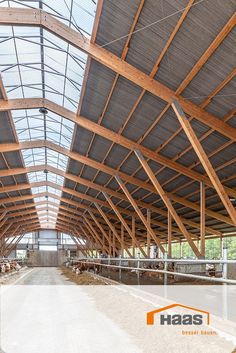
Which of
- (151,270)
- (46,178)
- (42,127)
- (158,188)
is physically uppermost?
(42,127)

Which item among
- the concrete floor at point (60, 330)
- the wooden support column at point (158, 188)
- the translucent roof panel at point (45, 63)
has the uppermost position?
the translucent roof panel at point (45, 63)

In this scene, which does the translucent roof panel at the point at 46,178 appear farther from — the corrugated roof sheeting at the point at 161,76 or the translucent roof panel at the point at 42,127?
the corrugated roof sheeting at the point at 161,76

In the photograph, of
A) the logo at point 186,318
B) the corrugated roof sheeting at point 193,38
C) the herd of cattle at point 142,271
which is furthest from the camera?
the herd of cattle at point 142,271

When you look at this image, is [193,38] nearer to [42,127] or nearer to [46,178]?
[42,127]

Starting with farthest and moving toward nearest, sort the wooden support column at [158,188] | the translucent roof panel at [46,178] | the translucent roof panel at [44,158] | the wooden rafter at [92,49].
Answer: the translucent roof panel at [46,178], the translucent roof panel at [44,158], the wooden support column at [158,188], the wooden rafter at [92,49]

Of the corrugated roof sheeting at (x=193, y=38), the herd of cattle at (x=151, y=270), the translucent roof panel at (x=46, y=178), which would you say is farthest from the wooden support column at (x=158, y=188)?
the translucent roof panel at (x=46, y=178)

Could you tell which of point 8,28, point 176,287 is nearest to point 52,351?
point 176,287

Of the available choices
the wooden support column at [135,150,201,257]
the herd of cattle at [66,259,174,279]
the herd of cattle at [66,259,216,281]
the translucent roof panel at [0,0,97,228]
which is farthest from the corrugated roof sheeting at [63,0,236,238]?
the herd of cattle at [66,259,174,279]

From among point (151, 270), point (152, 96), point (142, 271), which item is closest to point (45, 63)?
point (152, 96)

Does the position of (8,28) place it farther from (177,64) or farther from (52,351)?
(52,351)

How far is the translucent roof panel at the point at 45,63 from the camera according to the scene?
13711 millimetres

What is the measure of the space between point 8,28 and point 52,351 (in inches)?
513

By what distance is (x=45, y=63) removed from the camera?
57.9 feet

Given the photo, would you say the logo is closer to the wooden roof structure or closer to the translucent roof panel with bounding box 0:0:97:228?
the wooden roof structure
